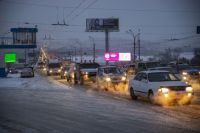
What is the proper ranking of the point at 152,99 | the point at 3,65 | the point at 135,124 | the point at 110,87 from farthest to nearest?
the point at 3,65 < the point at 110,87 < the point at 152,99 < the point at 135,124

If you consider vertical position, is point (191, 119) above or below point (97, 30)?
below

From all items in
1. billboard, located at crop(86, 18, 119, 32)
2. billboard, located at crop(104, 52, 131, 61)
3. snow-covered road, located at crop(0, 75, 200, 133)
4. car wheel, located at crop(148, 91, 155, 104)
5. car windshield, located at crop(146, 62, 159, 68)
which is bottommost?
snow-covered road, located at crop(0, 75, 200, 133)

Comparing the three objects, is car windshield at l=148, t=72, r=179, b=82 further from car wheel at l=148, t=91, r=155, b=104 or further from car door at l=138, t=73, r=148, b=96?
car wheel at l=148, t=91, r=155, b=104

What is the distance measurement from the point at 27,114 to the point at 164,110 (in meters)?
4.95

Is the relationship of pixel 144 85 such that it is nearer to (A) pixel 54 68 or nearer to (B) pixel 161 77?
(B) pixel 161 77

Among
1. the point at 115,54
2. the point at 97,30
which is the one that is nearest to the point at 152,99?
the point at 97,30

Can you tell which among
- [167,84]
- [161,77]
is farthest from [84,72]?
[167,84]

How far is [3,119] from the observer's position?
1506cm

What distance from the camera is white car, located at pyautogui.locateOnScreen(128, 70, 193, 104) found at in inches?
738

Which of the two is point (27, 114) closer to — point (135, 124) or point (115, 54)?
point (135, 124)

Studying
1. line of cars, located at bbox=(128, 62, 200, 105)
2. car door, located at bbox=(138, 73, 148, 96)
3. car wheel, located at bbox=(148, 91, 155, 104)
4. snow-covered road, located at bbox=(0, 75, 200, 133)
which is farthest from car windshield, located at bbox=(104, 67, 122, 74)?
snow-covered road, located at bbox=(0, 75, 200, 133)

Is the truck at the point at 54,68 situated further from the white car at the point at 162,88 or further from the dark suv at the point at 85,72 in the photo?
the white car at the point at 162,88

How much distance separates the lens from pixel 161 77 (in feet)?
67.9

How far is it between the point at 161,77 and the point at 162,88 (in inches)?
68.2
